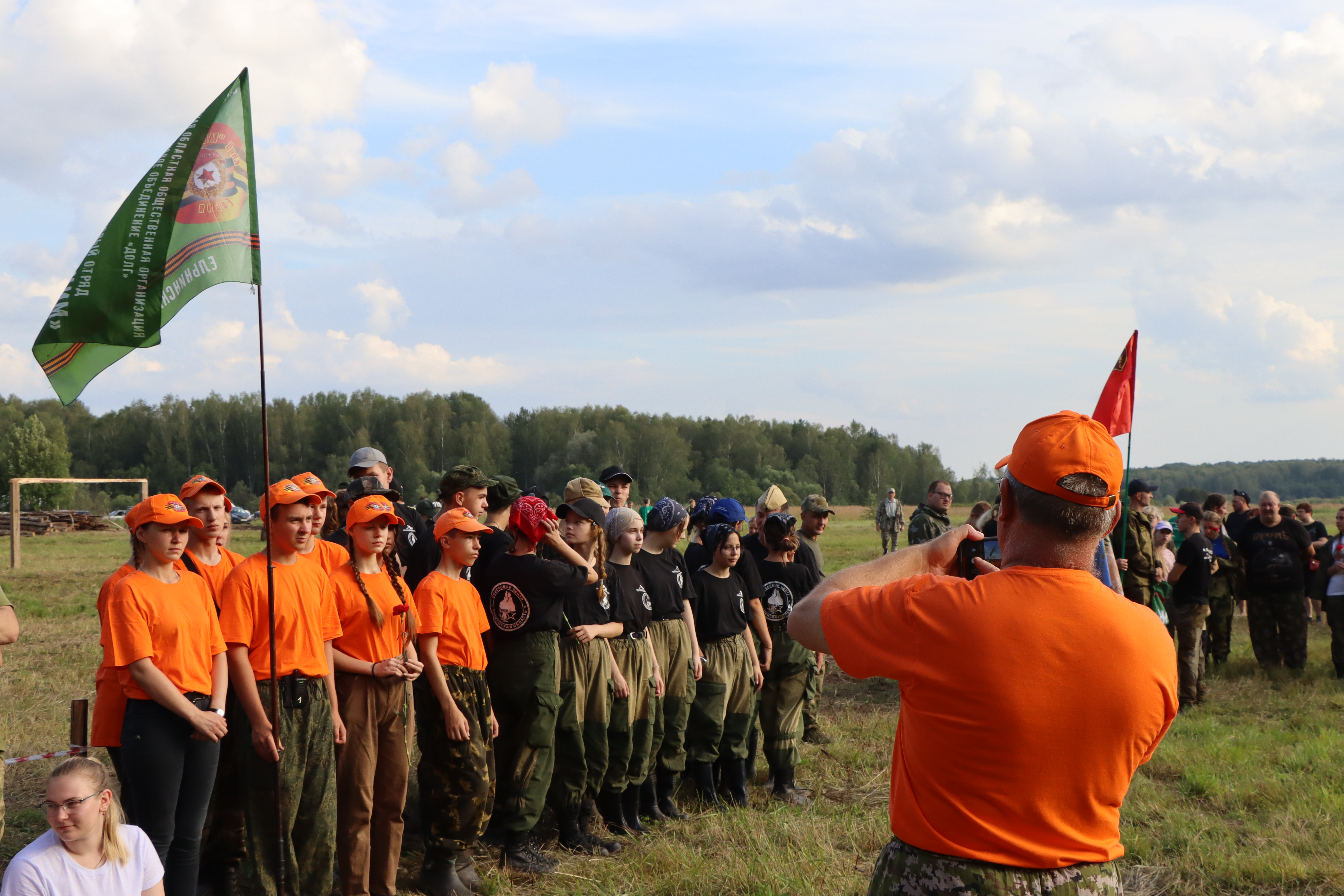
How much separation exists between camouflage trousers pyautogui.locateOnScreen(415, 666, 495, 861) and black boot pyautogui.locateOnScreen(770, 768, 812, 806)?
2.48 metres

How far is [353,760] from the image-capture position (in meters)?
4.73

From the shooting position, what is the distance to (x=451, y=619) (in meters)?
5.11

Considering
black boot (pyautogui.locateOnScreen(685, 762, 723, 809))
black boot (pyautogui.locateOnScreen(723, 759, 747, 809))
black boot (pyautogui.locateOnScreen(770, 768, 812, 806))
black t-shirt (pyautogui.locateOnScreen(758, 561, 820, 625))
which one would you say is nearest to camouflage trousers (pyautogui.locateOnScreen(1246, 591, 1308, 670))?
black t-shirt (pyautogui.locateOnScreen(758, 561, 820, 625))

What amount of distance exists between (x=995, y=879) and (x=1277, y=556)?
10.9 meters

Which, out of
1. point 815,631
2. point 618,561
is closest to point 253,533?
point 618,561

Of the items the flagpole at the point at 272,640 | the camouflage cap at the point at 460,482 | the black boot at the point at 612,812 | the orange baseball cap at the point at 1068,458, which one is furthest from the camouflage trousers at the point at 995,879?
the black boot at the point at 612,812

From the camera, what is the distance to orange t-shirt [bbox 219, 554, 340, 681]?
4355 mm

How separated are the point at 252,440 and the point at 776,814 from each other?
247ft

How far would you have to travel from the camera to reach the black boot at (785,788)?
22.5 feet

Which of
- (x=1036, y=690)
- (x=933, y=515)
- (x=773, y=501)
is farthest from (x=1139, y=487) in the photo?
(x=1036, y=690)

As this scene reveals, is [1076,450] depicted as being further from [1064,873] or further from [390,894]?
[390,894]

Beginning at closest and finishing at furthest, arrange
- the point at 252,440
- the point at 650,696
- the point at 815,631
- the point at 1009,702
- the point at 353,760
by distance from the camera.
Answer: the point at 1009,702, the point at 815,631, the point at 353,760, the point at 650,696, the point at 252,440

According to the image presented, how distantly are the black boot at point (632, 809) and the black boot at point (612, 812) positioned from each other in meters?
0.03

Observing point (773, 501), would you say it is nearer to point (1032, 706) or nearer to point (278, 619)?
point (278, 619)
